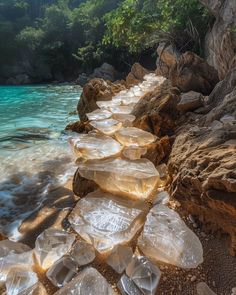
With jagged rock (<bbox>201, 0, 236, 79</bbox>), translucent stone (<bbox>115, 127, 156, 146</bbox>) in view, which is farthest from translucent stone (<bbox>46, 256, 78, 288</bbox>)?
jagged rock (<bbox>201, 0, 236, 79</bbox>)

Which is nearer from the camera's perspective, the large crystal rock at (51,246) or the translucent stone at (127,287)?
the translucent stone at (127,287)

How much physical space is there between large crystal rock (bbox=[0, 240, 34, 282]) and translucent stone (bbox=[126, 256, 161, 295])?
52cm

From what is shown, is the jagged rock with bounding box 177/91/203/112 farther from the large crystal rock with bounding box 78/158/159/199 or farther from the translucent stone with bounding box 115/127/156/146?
the large crystal rock with bounding box 78/158/159/199

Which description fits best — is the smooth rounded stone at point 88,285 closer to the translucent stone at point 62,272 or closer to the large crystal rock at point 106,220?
the translucent stone at point 62,272

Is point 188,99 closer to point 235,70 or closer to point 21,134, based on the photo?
point 235,70

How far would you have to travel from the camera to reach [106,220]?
144cm

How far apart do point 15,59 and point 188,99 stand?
97.6 feet

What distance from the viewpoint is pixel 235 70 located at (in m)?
2.99

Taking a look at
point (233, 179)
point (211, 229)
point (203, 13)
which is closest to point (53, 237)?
point (211, 229)

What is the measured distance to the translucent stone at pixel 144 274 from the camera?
44.0 inches

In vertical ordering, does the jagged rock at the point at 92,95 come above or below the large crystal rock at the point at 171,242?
below

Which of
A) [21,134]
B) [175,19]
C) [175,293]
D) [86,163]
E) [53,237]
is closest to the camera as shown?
[175,293]

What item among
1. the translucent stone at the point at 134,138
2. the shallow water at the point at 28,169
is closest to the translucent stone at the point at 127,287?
the shallow water at the point at 28,169

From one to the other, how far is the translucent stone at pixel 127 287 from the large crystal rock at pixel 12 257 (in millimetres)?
473
